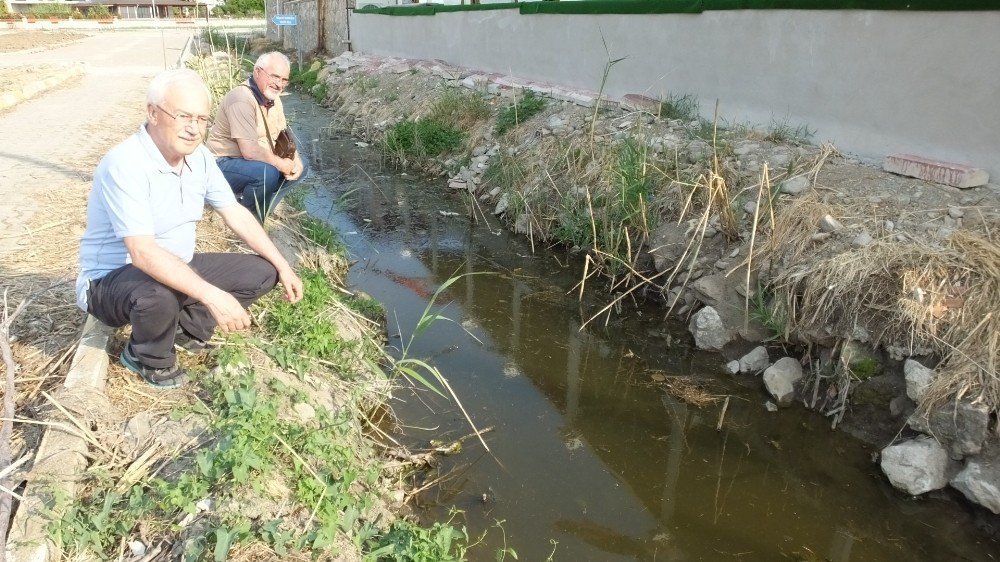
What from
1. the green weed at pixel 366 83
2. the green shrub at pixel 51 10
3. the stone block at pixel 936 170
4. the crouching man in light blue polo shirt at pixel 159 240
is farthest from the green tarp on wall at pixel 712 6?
the green shrub at pixel 51 10

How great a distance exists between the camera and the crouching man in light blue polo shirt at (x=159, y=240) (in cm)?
263

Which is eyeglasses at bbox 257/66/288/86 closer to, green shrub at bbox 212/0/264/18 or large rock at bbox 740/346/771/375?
large rock at bbox 740/346/771/375

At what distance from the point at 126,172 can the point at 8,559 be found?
4.59 ft

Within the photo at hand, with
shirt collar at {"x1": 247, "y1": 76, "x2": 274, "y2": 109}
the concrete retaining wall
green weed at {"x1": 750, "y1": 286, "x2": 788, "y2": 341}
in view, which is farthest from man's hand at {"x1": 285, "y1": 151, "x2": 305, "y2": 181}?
the concrete retaining wall

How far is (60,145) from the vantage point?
693 centimetres

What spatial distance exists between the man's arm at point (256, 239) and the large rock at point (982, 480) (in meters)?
3.42

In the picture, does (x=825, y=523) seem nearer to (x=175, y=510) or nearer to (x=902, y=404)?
(x=902, y=404)

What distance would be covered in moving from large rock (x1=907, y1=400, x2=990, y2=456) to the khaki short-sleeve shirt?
4282 millimetres

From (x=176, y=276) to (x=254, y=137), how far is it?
6.95 feet

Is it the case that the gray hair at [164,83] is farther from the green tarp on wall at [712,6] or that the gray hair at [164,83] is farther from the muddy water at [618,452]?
the green tarp on wall at [712,6]

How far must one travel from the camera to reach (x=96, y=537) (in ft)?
7.27

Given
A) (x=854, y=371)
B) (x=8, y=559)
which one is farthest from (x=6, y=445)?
(x=854, y=371)

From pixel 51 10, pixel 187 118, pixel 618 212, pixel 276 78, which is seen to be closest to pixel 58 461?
pixel 187 118

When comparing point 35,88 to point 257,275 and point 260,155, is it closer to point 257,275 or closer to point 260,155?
point 260,155
